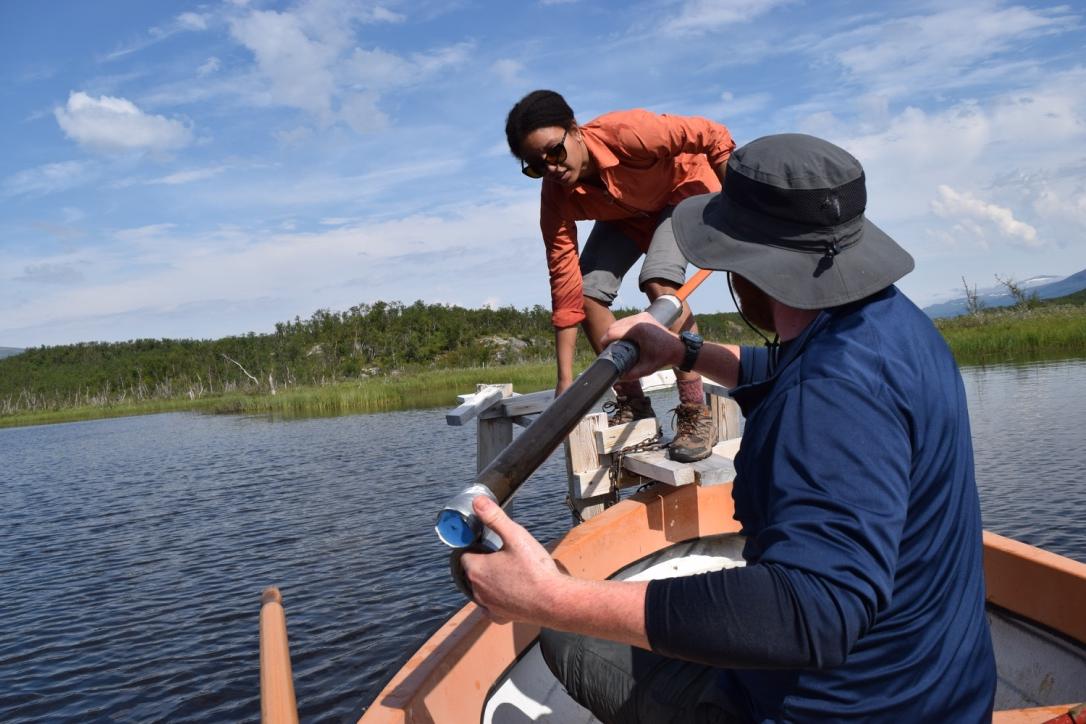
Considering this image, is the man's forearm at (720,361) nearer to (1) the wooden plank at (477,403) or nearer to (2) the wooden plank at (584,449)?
(2) the wooden plank at (584,449)

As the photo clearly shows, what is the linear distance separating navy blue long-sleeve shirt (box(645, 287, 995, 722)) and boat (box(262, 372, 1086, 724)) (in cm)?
79

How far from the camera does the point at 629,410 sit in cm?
497

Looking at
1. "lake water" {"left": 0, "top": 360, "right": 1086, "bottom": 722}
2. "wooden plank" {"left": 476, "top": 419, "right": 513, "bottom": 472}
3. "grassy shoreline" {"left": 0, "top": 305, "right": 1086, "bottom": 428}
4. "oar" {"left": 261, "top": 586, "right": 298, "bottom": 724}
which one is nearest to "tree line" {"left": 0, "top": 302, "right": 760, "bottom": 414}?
"grassy shoreline" {"left": 0, "top": 305, "right": 1086, "bottom": 428}

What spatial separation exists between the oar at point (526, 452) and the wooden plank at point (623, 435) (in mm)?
2472

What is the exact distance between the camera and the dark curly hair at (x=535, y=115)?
3900 millimetres

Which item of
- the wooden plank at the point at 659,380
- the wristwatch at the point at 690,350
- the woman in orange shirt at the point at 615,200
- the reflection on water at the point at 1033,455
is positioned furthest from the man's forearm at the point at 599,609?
the reflection on water at the point at 1033,455

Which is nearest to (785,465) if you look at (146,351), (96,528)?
(96,528)

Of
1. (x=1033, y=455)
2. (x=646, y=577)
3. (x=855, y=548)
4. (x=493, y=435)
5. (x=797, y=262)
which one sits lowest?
(x=1033, y=455)

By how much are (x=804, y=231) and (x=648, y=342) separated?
926 mm

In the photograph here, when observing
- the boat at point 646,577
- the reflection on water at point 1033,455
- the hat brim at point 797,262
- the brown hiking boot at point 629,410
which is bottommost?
the reflection on water at point 1033,455

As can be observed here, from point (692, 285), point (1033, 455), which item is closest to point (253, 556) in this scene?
point (692, 285)

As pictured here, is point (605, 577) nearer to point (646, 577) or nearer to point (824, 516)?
point (646, 577)

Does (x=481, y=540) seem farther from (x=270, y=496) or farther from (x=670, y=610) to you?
(x=270, y=496)

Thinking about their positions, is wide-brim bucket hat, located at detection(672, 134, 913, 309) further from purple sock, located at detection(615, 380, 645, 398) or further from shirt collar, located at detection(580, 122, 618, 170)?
purple sock, located at detection(615, 380, 645, 398)
